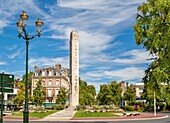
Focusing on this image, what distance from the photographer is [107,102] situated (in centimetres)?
7494

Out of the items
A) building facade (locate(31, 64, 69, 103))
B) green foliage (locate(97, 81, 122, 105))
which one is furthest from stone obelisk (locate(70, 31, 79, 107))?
building facade (locate(31, 64, 69, 103))

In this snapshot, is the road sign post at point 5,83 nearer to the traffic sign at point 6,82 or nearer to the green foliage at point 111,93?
the traffic sign at point 6,82

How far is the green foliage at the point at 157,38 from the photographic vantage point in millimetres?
14297

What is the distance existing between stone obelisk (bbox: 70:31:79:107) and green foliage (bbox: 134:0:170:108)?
35.7 metres

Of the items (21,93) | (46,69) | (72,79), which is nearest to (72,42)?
(72,79)

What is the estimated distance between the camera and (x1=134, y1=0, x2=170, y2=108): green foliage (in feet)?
46.9

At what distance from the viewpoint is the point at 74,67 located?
171ft

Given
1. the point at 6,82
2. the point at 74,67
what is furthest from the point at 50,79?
the point at 6,82

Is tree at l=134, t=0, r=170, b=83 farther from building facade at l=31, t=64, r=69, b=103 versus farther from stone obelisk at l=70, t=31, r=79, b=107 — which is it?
building facade at l=31, t=64, r=69, b=103

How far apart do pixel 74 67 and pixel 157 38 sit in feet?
125

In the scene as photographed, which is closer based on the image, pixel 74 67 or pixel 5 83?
pixel 5 83

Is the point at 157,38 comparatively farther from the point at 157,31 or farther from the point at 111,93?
the point at 111,93

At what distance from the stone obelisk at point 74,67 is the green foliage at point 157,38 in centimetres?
3565

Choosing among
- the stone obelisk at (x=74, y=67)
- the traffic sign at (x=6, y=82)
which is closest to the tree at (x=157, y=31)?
Result: the traffic sign at (x=6, y=82)
